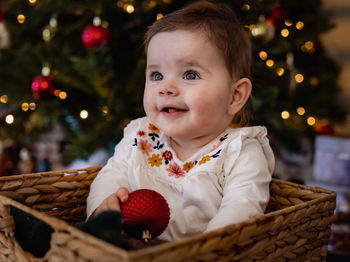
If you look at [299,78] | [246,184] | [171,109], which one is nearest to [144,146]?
[171,109]

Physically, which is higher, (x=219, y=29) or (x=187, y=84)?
(x=219, y=29)

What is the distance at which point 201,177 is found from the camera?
2.42ft

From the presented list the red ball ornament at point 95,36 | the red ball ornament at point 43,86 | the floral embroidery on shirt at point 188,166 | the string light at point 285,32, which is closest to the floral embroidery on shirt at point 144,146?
the floral embroidery on shirt at point 188,166

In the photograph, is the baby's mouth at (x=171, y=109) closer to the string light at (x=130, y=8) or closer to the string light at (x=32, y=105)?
the string light at (x=130, y=8)

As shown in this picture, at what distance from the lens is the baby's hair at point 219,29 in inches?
29.2

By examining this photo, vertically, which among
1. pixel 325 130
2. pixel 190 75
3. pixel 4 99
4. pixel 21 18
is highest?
pixel 21 18

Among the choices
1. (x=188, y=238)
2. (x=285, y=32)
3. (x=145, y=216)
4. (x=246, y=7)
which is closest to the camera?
(x=188, y=238)

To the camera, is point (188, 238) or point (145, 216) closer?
point (188, 238)

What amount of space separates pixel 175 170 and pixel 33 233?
374mm

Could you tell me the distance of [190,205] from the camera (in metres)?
0.74

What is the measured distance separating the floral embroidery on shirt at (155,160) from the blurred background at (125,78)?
405 mm

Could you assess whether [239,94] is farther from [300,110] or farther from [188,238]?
[300,110]

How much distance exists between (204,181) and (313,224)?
0.71 feet

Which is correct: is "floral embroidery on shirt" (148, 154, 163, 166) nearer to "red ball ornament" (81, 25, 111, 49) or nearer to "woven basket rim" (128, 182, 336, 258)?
"woven basket rim" (128, 182, 336, 258)
